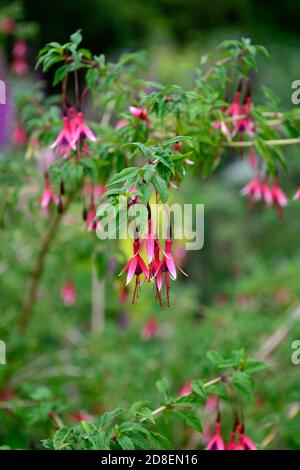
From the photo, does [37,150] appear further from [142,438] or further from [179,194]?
[179,194]

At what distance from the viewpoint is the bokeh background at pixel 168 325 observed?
1.62 metres

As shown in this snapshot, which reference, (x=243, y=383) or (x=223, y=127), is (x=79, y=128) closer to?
(x=223, y=127)

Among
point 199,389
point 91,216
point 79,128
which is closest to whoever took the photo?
point 199,389

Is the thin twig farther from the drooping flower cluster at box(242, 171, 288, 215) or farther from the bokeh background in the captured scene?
the drooping flower cluster at box(242, 171, 288, 215)

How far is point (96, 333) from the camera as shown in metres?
2.24

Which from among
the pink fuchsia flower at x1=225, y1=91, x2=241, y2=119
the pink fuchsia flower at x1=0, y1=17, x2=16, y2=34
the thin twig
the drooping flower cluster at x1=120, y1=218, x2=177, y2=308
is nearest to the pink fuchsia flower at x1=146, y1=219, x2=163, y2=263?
the drooping flower cluster at x1=120, y1=218, x2=177, y2=308

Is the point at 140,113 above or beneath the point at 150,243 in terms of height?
above

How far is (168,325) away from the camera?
2.59m

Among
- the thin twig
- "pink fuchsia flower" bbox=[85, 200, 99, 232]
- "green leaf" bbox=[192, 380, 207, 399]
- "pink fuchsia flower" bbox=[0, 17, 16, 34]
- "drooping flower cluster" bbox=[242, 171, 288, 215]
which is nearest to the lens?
"green leaf" bbox=[192, 380, 207, 399]

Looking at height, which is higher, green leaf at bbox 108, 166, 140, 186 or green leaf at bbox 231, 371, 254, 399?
green leaf at bbox 108, 166, 140, 186

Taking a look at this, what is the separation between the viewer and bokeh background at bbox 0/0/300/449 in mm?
1620

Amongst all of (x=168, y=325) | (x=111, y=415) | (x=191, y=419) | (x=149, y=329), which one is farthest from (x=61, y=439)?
(x=168, y=325)

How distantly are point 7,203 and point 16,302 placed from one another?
2.76ft
